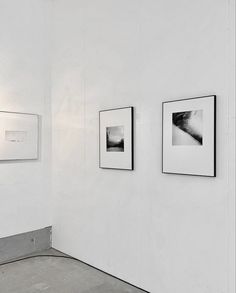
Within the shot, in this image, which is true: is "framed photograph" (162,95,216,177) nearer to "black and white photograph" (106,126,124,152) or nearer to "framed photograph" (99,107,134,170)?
"framed photograph" (99,107,134,170)

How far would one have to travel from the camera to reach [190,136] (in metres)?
2.35

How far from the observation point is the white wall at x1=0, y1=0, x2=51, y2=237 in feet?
11.2

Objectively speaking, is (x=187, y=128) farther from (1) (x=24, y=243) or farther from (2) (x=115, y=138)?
(1) (x=24, y=243)

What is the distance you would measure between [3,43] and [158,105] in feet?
6.45

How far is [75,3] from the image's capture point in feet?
11.4

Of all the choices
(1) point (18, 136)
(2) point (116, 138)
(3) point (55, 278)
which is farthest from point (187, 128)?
(1) point (18, 136)

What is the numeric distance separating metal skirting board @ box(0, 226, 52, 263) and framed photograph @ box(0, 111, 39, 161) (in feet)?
2.96

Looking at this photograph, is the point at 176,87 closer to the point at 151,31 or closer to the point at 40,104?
the point at 151,31

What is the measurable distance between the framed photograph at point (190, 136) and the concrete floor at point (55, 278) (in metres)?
1.23

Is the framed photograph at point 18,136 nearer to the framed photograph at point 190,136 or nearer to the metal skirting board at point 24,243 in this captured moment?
the metal skirting board at point 24,243

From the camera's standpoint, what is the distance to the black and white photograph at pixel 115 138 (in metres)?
2.91

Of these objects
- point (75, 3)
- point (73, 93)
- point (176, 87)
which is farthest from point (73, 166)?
point (75, 3)

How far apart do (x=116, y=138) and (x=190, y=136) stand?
0.84m

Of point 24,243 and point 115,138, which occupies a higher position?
point 115,138
